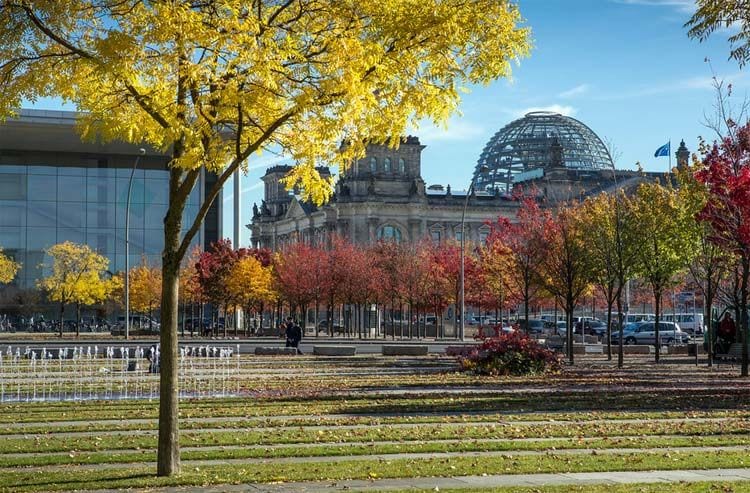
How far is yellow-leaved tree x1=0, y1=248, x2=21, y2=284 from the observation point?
79.1 meters

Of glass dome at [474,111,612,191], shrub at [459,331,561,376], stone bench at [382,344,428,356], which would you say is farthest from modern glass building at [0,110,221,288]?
glass dome at [474,111,612,191]

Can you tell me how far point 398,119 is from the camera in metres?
13.8

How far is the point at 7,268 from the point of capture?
263 ft

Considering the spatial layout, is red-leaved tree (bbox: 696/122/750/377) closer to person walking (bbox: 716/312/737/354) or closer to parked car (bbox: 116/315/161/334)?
person walking (bbox: 716/312/737/354)

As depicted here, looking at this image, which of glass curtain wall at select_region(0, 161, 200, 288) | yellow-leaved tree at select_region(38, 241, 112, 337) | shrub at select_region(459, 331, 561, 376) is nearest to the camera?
shrub at select_region(459, 331, 561, 376)

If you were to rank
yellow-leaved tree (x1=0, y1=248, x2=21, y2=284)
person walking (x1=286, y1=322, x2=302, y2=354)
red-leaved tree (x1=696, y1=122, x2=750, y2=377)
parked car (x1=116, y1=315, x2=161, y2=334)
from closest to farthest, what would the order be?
red-leaved tree (x1=696, y1=122, x2=750, y2=377) → person walking (x1=286, y1=322, x2=302, y2=354) → yellow-leaved tree (x1=0, y1=248, x2=21, y2=284) → parked car (x1=116, y1=315, x2=161, y2=334)

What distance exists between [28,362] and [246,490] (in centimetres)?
3115

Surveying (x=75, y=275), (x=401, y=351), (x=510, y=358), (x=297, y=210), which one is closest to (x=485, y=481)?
(x=510, y=358)

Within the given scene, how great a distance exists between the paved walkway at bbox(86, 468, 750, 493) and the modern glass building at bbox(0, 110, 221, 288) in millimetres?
72288

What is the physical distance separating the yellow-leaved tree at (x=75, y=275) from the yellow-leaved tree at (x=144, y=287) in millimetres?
4538

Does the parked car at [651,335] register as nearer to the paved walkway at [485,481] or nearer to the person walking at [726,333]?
the person walking at [726,333]

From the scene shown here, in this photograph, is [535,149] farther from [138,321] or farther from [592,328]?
[138,321]

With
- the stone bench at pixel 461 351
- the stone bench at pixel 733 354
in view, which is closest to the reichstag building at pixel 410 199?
the stone bench at pixel 733 354

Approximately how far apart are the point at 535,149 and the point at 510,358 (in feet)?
451
